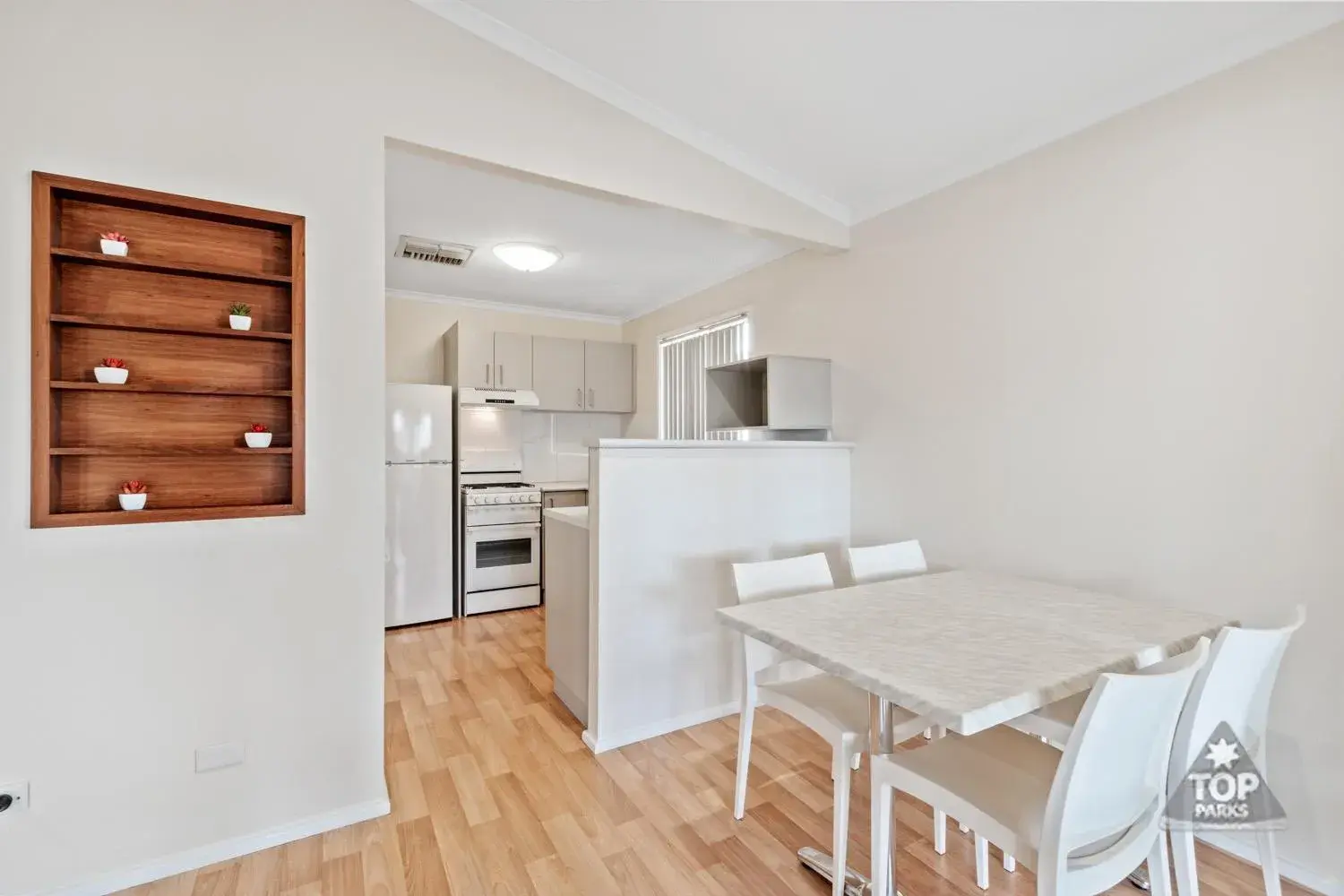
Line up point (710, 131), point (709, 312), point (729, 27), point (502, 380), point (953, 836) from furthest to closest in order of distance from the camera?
1. point (502, 380)
2. point (709, 312)
3. point (710, 131)
4. point (729, 27)
5. point (953, 836)

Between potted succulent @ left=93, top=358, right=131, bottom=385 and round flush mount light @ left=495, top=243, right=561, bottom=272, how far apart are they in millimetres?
2023

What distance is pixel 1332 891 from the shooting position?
5.45 feet

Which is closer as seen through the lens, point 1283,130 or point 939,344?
point 1283,130

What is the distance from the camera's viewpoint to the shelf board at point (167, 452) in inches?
64.6

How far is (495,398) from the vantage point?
14.8 ft

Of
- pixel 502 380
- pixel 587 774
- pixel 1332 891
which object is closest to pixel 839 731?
pixel 587 774

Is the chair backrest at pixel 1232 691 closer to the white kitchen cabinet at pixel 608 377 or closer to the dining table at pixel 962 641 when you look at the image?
the dining table at pixel 962 641

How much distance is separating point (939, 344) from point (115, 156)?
2.98 metres

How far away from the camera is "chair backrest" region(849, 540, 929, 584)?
7.49 ft

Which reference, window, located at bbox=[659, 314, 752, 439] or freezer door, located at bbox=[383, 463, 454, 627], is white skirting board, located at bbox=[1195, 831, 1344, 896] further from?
freezer door, located at bbox=[383, 463, 454, 627]

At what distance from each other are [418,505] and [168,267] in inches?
99.7

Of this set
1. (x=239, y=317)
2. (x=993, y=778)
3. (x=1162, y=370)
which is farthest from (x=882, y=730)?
(x=239, y=317)

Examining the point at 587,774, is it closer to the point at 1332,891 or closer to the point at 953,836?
the point at 953,836

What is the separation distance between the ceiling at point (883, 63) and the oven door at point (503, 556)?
2.98 metres
